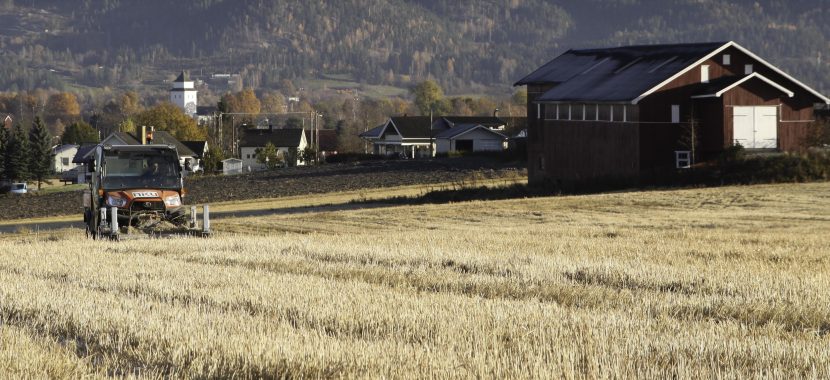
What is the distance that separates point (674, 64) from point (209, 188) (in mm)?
33240

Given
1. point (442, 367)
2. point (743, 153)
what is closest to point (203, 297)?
point (442, 367)

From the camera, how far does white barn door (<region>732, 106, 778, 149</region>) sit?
53.5 meters

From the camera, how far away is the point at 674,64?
56156 millimetres

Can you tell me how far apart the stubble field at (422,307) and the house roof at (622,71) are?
29.0m

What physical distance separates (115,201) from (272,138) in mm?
123081

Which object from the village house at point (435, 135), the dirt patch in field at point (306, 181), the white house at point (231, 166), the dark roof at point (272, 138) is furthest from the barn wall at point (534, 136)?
the dark roof at point (272, 138)

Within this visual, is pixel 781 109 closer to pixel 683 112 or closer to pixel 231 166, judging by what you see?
pixel 683 112

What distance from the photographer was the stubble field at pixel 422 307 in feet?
34.9

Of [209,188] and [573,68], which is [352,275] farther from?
[209,188]

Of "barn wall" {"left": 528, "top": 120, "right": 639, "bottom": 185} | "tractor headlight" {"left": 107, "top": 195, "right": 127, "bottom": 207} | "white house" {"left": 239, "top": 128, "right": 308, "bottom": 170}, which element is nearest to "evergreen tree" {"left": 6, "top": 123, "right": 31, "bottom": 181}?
"white house" {"left": 239, "top": 128, "right": 308, "bottom": 170}

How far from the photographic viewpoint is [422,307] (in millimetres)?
13961

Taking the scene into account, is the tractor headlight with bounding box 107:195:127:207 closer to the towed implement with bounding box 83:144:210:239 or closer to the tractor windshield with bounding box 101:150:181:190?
the towed implement with bounding box 83:144:210:239

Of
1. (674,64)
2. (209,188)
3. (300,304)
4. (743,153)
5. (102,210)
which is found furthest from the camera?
(209,188)

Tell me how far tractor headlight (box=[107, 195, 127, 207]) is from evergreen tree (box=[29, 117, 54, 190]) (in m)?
84.1
